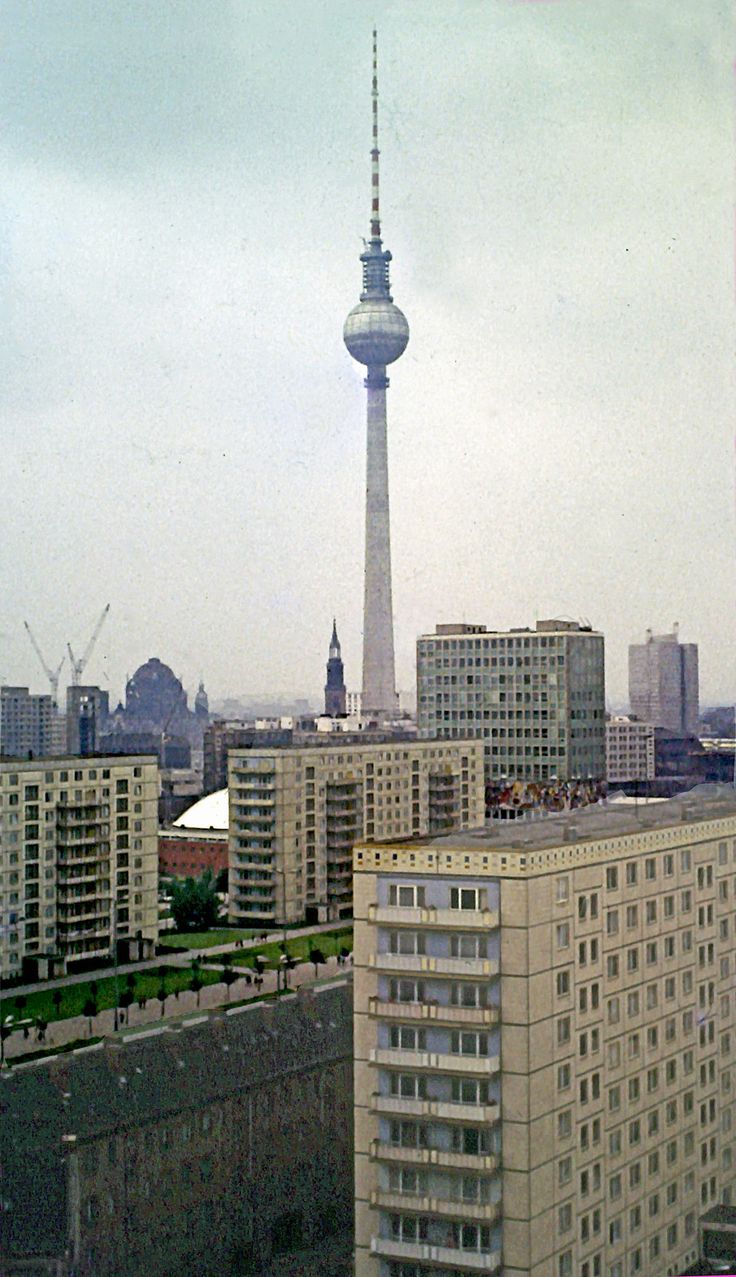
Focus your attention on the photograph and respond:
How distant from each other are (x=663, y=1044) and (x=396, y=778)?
6450 mm

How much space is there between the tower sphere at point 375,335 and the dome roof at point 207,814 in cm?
1145

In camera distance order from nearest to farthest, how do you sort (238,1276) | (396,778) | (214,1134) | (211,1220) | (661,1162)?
(661,1162) → (238,1276) → (211,1220) → (214,1134) → (396,778)

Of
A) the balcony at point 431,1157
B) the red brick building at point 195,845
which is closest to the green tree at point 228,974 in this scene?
the red brick building at point 195,845

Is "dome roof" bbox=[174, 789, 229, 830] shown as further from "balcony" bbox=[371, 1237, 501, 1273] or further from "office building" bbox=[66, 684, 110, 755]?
"balcony" bbox=[371, 1237, 501, 1273]

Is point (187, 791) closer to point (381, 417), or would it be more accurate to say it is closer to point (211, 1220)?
point (381, 417)

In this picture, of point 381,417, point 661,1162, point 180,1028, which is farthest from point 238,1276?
point 381,417

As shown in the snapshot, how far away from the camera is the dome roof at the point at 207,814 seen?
13.7m

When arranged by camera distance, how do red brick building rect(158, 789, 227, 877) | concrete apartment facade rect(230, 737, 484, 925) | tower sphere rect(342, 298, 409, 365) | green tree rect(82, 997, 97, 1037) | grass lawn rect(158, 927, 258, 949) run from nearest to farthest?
green tree rect(82, 997, 97, 1037)
grass lawn rect(158, 927, 258, 949)
concrete apartment facade rect(230, 737, 484, 925)
red brick building rect(158, 789, 227, 877)
tower sphere rect(342, 298, 409, 365)

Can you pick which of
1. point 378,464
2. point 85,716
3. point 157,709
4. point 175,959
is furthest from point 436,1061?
point 378,464

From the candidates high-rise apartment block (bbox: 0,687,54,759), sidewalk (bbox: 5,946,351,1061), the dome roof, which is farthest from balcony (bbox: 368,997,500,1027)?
the dome roof

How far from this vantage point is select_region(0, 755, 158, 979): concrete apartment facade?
31.4 feet

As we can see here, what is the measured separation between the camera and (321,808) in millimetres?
10930

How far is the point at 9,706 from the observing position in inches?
478

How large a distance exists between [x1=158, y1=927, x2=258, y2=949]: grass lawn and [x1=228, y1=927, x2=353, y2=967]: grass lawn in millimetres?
483
